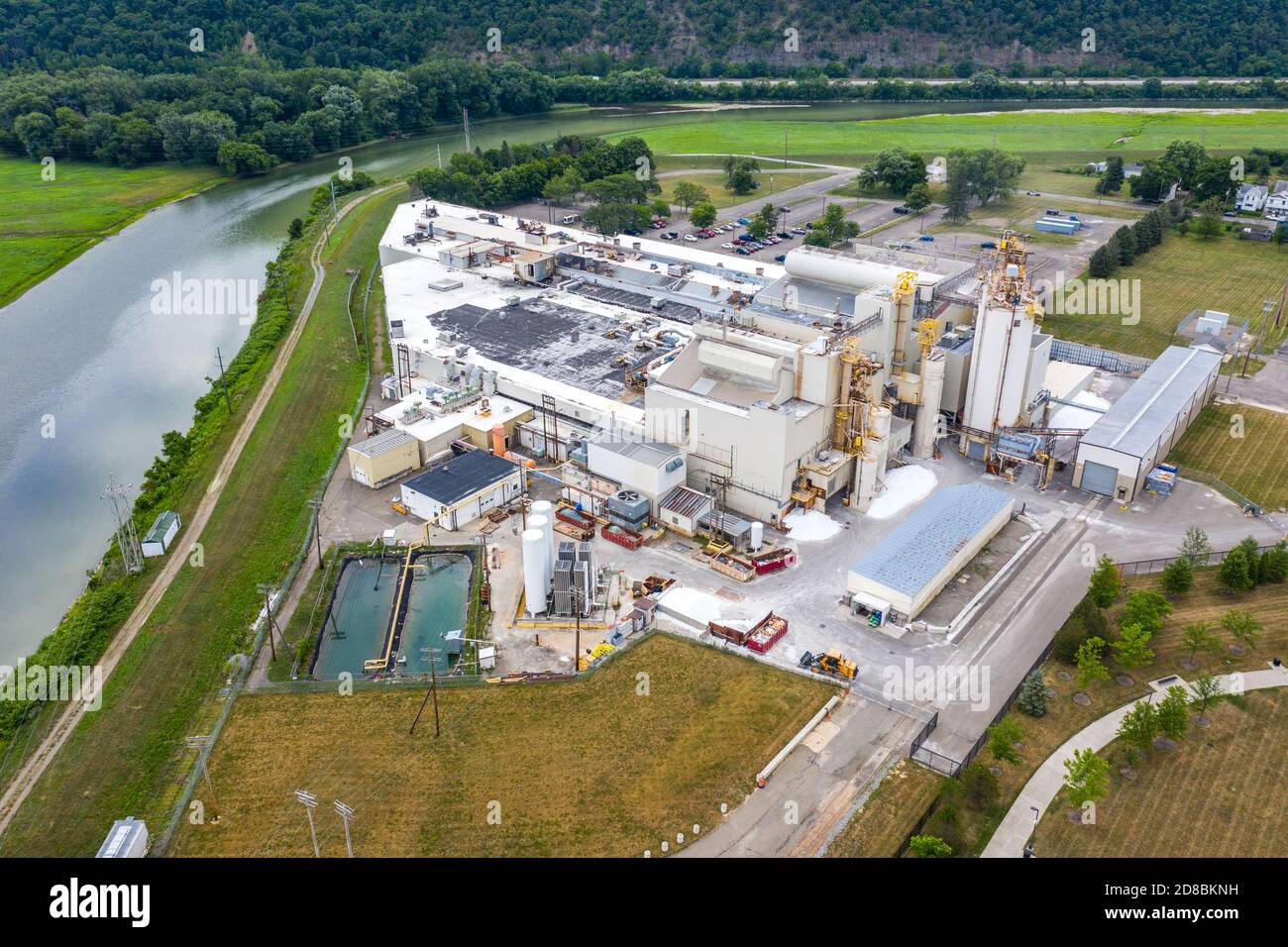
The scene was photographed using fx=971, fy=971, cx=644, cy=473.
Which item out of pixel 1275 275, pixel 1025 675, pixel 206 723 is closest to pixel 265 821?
pixel 206 723

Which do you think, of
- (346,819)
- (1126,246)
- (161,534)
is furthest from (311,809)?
(1126,246)

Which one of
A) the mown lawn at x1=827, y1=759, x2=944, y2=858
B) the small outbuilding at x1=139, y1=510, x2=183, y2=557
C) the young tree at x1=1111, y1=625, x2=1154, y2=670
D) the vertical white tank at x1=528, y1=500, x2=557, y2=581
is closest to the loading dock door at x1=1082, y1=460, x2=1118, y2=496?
the young tree at x1=1111, y1=625, x2=1154, y2=670

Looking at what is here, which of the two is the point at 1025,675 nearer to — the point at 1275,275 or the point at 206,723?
the point at 206,723

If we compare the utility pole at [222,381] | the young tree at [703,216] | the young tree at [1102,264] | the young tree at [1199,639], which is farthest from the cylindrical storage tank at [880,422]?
the young tree at [703,216]

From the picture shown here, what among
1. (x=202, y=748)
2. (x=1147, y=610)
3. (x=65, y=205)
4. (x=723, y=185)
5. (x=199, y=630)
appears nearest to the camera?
(x=202, y=748)

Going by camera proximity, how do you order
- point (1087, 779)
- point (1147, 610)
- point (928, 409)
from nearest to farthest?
point (1087, 779), point (1147, 610), point (928, 409)

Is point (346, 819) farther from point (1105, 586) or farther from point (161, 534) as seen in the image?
point (1105, 586)

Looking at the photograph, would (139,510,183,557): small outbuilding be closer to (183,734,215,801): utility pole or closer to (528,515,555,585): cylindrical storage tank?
(183,734,215,801): utility pole
